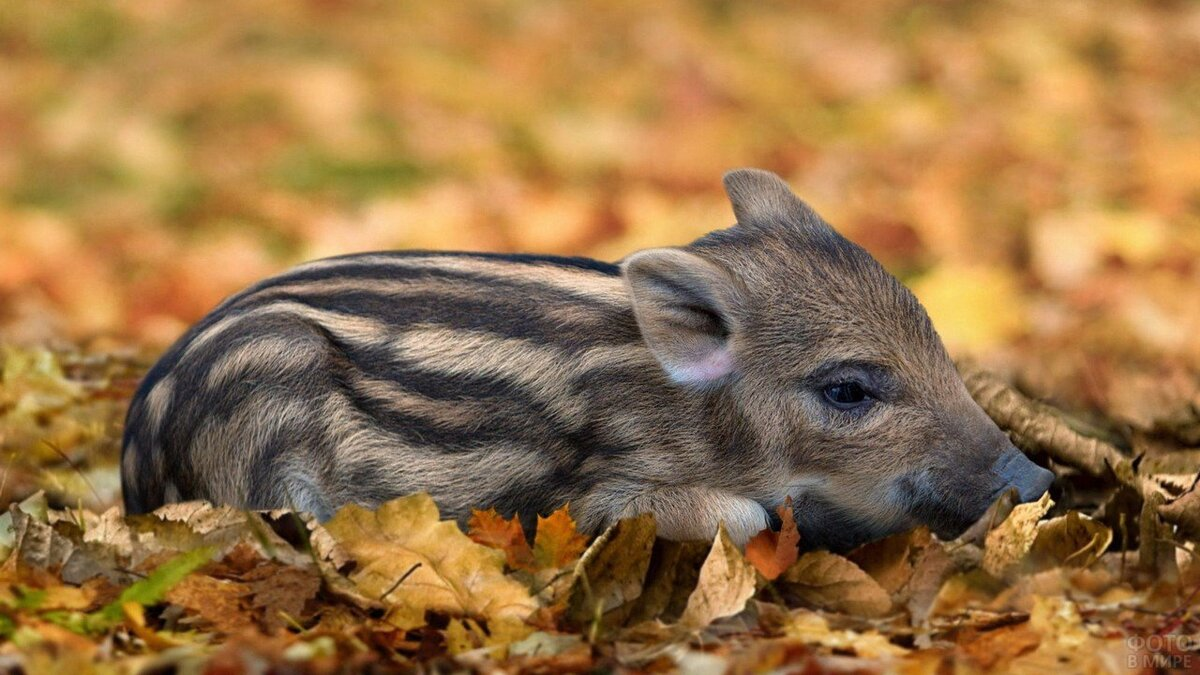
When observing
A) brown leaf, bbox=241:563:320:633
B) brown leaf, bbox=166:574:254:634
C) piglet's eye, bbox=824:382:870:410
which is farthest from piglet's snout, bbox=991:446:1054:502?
brown leaf, bbox=166:574:254:634

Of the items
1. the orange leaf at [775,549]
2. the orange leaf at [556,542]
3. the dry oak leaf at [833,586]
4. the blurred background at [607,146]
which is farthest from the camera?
the blurred background at [607,146]

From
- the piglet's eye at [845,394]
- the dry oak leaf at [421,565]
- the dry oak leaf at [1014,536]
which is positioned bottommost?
the dry oak leaf at [421,565]

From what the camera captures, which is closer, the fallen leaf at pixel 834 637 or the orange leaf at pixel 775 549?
the fallen leaf at pixel 834 637

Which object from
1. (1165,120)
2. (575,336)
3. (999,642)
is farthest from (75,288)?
(1165,120)

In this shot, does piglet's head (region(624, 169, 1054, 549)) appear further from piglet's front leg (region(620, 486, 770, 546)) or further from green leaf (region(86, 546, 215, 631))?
green leaf (region(86, 546, 215, 631))

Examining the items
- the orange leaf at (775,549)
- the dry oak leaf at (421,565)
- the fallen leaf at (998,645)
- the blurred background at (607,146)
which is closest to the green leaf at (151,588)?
the dry oak leaf at (421,565)

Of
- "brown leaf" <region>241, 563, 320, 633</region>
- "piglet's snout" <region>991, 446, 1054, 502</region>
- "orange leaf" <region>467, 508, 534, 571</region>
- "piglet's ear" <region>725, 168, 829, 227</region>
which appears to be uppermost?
"piglet's ear" <region>725, 168, 829, 227</region>

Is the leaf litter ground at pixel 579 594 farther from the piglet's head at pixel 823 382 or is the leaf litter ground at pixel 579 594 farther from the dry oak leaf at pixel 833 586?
the piglet's head at pixel 823 382
